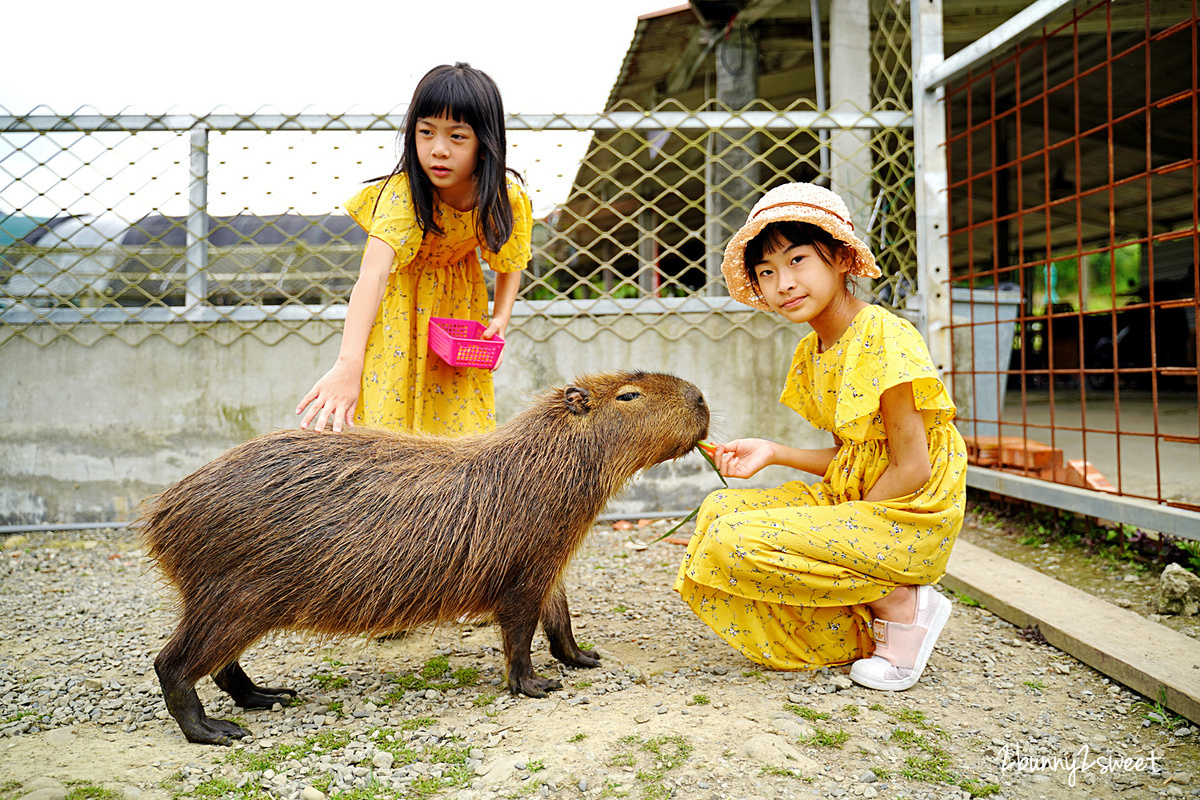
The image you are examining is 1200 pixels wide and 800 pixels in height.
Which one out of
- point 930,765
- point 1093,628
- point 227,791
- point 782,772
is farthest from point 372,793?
point 1093,628

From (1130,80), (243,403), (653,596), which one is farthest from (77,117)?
(1130,80)

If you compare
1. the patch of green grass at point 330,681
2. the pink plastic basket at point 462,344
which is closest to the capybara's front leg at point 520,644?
the patch of green grass at point 330,681

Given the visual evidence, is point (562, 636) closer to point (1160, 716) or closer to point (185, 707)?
point (185, 707)

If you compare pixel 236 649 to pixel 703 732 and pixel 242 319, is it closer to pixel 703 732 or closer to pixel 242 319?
pixel 703 732

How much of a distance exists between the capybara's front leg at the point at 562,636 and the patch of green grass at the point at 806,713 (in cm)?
66

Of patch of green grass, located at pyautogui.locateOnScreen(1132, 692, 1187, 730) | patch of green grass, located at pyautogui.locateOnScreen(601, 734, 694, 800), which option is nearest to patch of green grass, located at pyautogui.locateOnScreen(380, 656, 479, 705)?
patch of green grass, located at pyautogui.locateOnScreen(601, 734, 694, 800)

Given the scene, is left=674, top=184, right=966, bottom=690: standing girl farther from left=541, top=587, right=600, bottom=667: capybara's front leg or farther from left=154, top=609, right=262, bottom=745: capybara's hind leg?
left=154, top=609, right=262, bottom=745: capybara's hind leg

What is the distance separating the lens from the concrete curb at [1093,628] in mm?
2133

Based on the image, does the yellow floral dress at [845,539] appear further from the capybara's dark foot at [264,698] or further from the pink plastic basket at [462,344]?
the capybara's dark foot at [264,698]

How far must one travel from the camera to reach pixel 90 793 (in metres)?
1.75

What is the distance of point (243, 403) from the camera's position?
446 centimetres

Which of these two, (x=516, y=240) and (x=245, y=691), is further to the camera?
(x=516, y=240)

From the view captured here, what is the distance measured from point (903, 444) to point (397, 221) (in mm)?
1643

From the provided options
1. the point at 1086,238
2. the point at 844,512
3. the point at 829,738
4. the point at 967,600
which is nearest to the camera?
the point at 829,738
